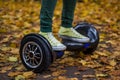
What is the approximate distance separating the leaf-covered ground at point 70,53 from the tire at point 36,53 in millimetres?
72

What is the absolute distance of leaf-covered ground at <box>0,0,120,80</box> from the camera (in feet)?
8.88

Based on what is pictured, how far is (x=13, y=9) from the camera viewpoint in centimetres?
571

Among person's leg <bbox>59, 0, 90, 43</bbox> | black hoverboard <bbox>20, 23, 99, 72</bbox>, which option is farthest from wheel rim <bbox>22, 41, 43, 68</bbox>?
person's leg <bbox>59, 0, 90, 43</bbox>

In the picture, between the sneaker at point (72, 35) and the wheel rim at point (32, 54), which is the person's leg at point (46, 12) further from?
the sneaker at point (72, 35)

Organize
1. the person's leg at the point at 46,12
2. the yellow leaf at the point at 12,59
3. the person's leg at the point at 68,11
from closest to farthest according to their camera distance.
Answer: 1. the person's leg at the point at 46,12
2. the person's leg at the point at 68,11
3. the yellow leaf at the point at 12,59

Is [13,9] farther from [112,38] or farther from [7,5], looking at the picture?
[112,38]

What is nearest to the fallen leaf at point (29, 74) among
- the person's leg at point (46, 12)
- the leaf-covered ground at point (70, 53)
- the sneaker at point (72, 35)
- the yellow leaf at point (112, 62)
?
the leaf-covered ground at point (70, 53)

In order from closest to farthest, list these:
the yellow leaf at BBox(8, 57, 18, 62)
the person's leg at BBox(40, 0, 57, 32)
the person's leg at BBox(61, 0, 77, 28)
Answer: the person's leg at BBox(40, 0, 57, 32)
the person's leg at BBox(61, 0, 77, 28)
the yellow leaf at BBox(8, 57, 18, 62)

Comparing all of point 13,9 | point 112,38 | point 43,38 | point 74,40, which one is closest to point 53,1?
point 43,38

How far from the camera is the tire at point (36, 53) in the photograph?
2.62 metres

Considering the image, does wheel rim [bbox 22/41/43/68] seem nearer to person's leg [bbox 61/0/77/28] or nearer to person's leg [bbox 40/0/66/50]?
person's leg [bbox 40/0/66/50]

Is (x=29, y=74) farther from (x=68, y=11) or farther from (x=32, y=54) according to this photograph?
(x=68, y=11)

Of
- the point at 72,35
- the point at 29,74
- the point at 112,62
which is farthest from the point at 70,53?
the point at 29,74

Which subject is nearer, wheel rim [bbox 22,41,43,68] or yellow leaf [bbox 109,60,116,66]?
wheel rim [bbox 22,41,43,68]
